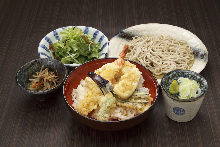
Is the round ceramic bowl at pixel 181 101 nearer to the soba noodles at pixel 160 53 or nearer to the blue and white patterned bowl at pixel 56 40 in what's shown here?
the soba noodles at pixel 160 53

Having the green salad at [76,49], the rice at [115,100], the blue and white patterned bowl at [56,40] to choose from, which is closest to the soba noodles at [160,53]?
the blue and white patterned bowl at [56,40]

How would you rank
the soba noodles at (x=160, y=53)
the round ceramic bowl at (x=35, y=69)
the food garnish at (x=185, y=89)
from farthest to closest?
the soba noodles at (x=160, y=53), the round ceramic bowl at (x=35, y=69), the food garnish at (x=185, y=89)

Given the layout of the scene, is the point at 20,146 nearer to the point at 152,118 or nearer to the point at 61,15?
the point at 152,118

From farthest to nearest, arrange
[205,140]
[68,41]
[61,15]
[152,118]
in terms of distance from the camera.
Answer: [61,15]
[68,41]
[152,118]
[205,140]

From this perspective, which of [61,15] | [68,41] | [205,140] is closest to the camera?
[205,140]

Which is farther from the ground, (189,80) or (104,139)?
(189,80)

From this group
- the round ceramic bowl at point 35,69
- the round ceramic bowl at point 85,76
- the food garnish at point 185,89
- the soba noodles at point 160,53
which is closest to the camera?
the round ceramic bowl at point 85,76

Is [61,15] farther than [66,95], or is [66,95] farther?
[61,15]

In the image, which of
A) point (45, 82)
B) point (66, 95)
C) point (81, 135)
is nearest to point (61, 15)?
point (45, 82)
